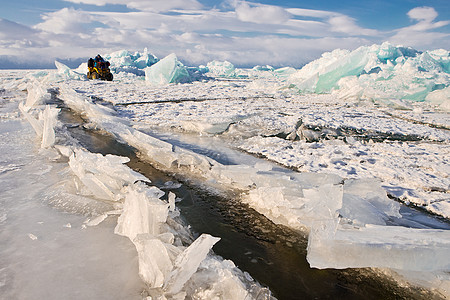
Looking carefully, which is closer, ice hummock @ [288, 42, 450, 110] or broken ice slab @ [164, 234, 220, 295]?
broken ice slab @ [164, 234, 220, 295]

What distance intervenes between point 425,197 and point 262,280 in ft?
6.09

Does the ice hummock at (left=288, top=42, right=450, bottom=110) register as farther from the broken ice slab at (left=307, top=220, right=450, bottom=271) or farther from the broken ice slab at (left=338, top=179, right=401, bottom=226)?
the broken ice slab at (left=307, top=220, right=450, bottom=271)

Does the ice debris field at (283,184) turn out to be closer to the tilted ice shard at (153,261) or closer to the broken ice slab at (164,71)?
the tilted ice shard at (153,261)

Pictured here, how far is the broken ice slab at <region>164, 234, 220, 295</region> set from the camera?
1.28 meters

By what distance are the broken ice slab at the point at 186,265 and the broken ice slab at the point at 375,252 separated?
544mm

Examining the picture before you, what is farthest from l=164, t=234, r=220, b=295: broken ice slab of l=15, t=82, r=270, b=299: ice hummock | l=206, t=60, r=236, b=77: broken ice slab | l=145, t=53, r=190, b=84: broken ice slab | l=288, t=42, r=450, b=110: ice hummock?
l=206, t=60, r=236, b=77: broken ice slab

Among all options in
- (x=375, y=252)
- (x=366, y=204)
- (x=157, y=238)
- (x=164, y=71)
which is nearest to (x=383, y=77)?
(x=164, y=71)

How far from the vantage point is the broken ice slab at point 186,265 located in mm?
1275

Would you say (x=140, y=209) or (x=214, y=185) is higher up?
(x=140, y=209)

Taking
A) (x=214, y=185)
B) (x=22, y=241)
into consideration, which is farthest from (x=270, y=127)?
(x=22, y=241)

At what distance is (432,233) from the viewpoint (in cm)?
166

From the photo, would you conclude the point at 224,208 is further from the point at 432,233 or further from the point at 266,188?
the point at 432,233

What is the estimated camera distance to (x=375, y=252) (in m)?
1.48

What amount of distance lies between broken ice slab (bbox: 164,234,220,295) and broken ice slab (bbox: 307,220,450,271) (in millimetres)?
544
